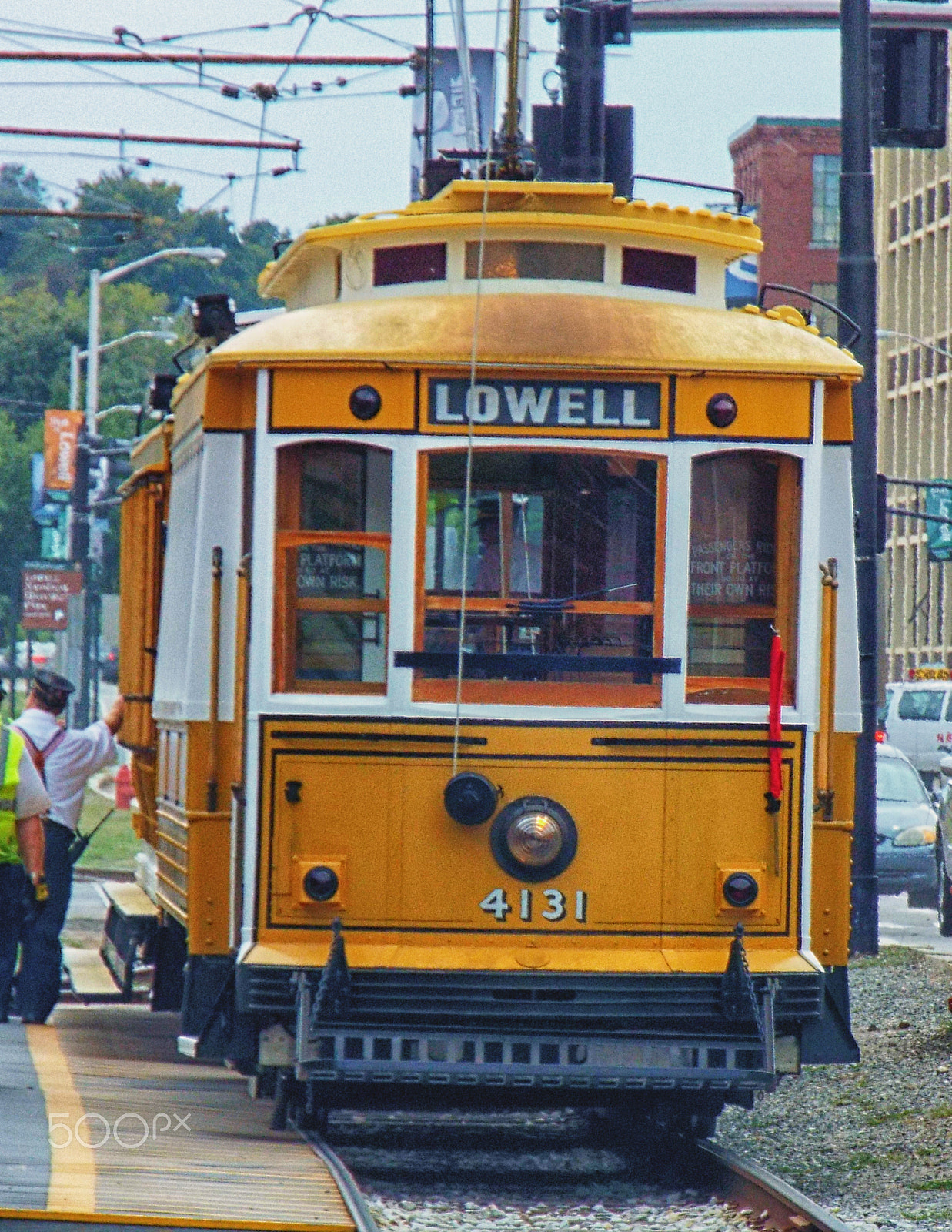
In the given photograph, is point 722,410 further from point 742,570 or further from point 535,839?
point 535,839

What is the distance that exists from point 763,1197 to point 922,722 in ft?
94.1

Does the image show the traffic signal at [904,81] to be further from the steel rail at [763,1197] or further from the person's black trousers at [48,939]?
the steel rail at [763,1197]

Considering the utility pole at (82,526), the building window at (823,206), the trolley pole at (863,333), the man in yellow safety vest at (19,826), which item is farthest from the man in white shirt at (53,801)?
the building window at (823,206)

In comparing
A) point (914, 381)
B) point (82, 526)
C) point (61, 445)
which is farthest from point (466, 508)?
point (914, 381)

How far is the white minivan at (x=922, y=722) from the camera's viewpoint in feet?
120

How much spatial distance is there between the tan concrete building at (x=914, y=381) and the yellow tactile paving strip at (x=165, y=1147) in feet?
154

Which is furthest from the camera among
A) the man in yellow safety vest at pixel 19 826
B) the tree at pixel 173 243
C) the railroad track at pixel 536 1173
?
the tree at pixel 173 243

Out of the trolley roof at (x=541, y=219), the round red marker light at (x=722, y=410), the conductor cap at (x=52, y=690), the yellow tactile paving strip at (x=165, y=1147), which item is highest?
the trolley roof at (x=541, y=219)

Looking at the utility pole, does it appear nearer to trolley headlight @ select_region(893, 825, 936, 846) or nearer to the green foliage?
the green foliage

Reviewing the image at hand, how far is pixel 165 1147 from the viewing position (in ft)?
29.3

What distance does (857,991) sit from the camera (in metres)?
14.9

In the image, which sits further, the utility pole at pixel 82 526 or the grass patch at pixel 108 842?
the utility pole at pixel 82 526

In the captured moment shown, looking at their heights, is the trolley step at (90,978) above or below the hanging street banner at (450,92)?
below

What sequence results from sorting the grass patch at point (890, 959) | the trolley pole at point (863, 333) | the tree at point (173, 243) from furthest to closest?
the tree at point (173, 243), the grass patch at point (890, 959), the trolley pole at point (863, 333)
